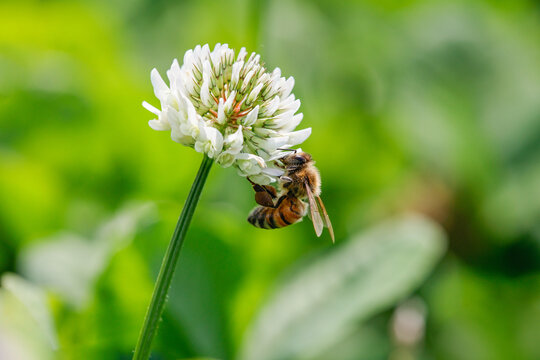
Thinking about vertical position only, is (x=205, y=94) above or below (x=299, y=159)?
above

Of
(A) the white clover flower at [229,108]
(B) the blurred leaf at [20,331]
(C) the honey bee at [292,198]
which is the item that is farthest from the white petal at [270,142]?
(B) the blurred leaf at [20,331]

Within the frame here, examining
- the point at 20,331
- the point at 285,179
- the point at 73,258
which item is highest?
the point at 285,179

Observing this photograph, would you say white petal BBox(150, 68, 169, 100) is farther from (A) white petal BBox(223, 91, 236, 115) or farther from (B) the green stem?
(B) the green stem

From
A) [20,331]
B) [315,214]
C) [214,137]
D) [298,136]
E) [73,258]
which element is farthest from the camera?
[73,258]

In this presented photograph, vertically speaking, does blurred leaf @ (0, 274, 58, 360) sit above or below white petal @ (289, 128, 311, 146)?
below

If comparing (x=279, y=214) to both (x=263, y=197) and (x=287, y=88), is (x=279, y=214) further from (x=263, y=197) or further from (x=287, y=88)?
(x=287, y=88)

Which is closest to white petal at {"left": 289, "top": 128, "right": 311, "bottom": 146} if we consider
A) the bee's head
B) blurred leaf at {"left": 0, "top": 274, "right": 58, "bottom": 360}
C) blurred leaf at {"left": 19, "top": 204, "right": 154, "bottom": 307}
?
the bee's head

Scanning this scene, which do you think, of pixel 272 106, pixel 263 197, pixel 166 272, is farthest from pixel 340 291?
pixel 166 272

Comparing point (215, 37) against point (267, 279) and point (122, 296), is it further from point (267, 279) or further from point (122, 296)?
point (122, 296)
